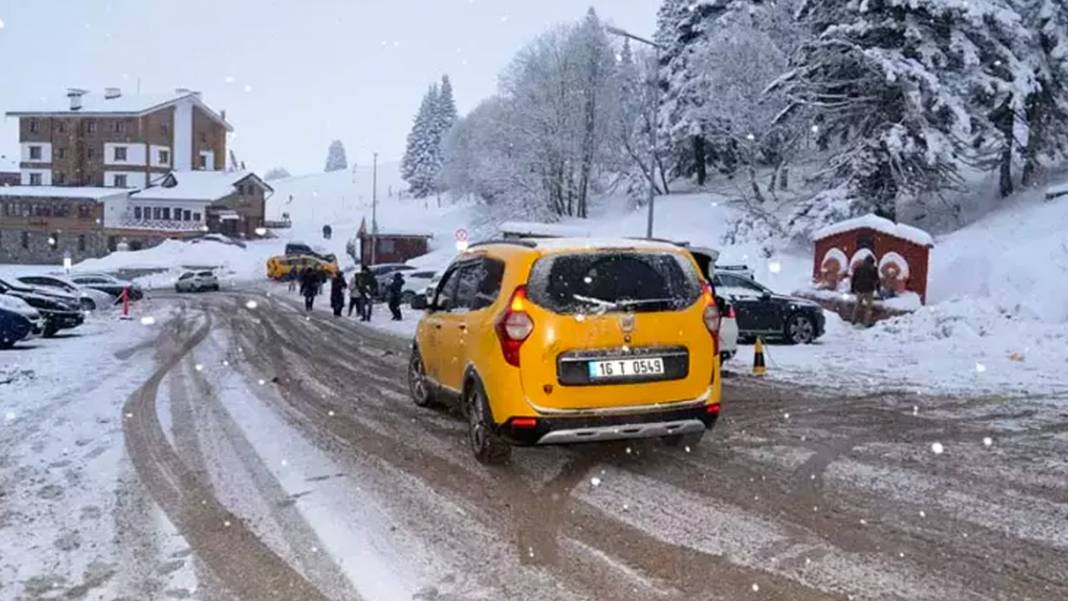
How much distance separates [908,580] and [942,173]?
87.9 ft

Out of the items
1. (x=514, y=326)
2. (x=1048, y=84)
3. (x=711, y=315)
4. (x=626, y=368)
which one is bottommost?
(x=626, y=368)

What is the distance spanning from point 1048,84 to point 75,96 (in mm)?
83991

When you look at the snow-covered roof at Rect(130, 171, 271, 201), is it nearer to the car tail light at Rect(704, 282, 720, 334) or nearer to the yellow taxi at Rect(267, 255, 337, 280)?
the yellow taxi at Rect(267, 255, 337, 280)

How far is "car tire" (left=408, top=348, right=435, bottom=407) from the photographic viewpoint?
9.79 meters

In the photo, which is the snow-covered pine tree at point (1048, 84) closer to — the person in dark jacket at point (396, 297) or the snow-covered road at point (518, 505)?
the person in dark jacket at point (396, 297)

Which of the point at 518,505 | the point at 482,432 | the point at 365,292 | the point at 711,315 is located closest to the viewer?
the point at 518,505

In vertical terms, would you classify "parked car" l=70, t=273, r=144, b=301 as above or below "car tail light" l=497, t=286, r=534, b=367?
below

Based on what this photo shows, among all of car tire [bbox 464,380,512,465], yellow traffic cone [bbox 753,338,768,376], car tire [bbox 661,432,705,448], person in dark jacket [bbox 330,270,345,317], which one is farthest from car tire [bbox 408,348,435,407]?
person in dark jacket [bbox 330,270,345,317]

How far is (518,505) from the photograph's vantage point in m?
6.16

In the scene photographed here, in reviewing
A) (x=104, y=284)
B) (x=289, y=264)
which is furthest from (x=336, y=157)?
(x=104, y=284)

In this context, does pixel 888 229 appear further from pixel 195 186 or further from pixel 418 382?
pixel 195 186

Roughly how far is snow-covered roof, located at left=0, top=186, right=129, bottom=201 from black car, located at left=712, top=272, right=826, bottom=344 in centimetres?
7053

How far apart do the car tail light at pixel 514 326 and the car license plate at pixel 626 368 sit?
1.76ft

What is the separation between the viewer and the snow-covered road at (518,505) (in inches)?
186
